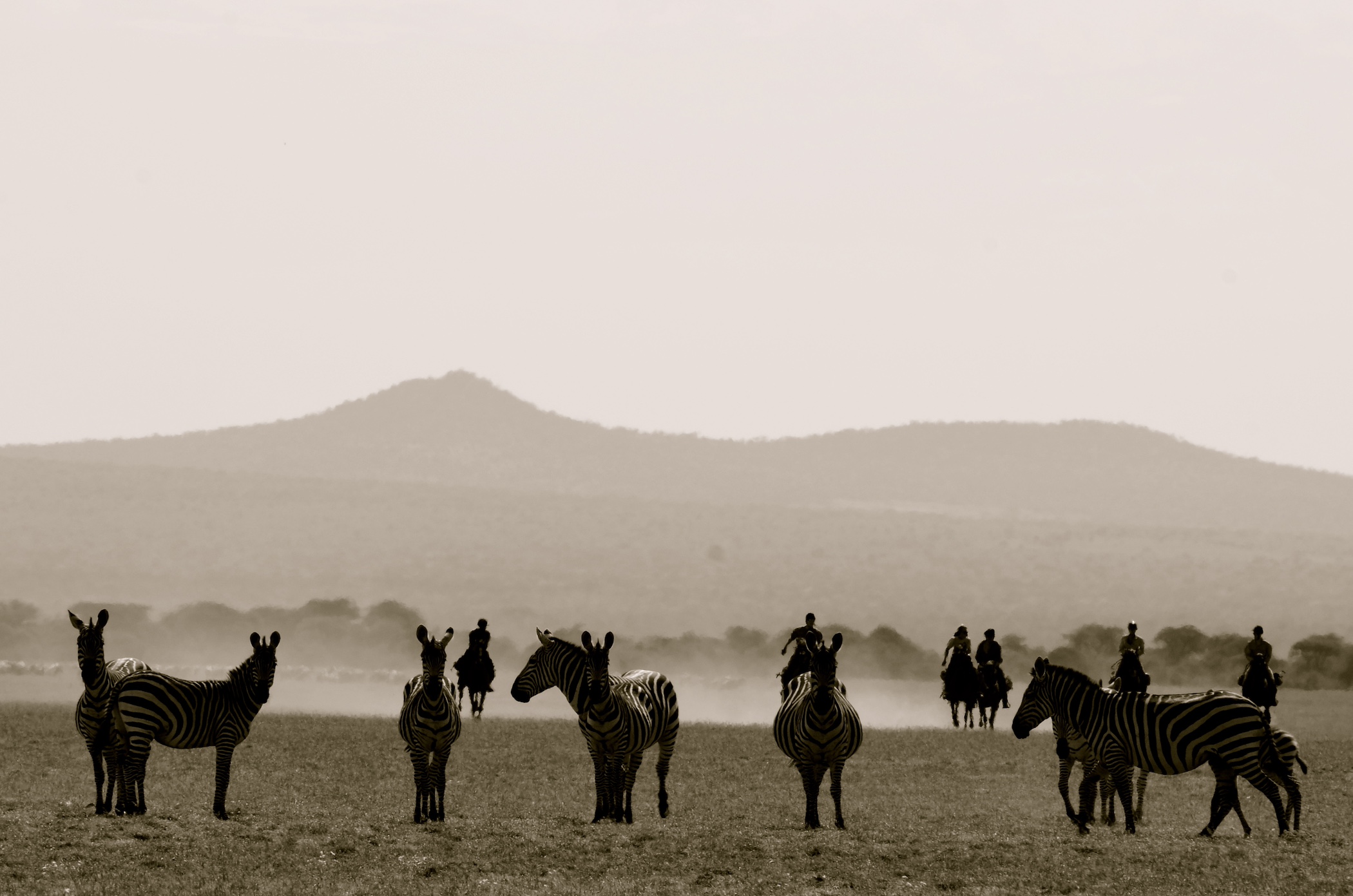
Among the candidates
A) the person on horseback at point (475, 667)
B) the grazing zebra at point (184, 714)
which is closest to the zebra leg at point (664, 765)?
the grazing zebra at point (184, 714)

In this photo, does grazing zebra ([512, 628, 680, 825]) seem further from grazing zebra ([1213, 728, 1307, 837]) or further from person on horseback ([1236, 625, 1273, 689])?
person on horseback ([1236, 625, 1273, 689])

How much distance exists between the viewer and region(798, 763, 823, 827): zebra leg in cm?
1955

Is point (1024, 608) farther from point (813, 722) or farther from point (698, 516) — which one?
point (813, 722)

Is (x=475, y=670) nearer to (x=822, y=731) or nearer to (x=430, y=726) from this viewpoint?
(x=430, y=726)

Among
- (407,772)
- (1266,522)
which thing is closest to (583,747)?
(407,772)

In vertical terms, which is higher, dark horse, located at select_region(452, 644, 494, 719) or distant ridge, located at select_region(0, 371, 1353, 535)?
distant ridge, located at select_region(0, 371, 1353, 535)

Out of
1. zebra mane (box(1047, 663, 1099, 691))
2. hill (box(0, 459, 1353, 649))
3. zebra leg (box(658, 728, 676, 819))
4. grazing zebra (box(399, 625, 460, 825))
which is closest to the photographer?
grazing zebra (box(399, 625, 460, 825))

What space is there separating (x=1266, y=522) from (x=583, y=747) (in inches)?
6348

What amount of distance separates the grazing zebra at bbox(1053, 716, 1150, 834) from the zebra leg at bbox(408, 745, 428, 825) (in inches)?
318

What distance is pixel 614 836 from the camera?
18.3 m

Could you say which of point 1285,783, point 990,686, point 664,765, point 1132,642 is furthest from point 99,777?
point 990,686

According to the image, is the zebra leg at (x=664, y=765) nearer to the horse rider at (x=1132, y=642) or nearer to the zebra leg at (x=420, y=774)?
the zebra leg at (x=420, y=774)

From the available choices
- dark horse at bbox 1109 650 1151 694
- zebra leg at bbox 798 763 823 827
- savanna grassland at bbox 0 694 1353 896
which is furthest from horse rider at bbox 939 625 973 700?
zebra leg at bbox 798 763 823 827

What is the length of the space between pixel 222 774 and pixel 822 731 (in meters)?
7.50
